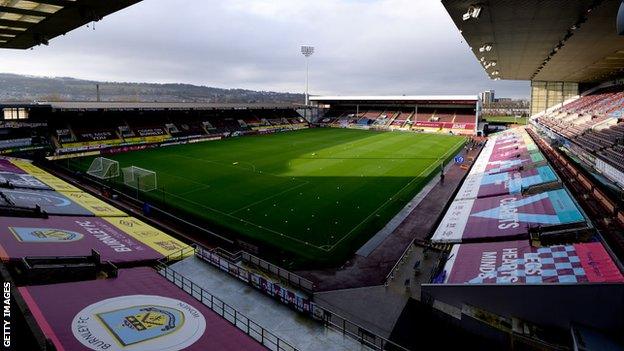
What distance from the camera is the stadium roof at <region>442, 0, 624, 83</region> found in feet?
38.3

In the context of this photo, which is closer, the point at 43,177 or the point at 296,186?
the point at 43,177

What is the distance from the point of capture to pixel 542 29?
1510 cm

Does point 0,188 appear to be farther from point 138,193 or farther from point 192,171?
point 192,171

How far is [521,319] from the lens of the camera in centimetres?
1183

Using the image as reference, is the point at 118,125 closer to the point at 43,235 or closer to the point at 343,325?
the point at 43,235

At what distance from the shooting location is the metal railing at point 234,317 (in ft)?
36.3

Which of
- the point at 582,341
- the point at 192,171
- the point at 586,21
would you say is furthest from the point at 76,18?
the point at 192,171

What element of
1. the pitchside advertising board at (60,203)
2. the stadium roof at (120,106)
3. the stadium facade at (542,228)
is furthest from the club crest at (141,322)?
the stadium roof at (120,106)

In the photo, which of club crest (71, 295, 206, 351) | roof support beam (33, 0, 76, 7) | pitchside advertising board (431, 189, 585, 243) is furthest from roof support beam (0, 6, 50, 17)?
pitchside advertising board (431, 189, 585, 243)

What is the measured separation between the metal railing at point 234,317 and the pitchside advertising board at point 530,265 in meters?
6.53

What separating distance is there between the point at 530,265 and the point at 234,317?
10.1 m

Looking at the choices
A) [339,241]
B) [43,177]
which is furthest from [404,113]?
[43,177]

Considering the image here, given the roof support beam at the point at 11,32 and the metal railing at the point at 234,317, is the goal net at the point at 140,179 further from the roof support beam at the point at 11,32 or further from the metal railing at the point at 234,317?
the roof support beam at the point at 11,32

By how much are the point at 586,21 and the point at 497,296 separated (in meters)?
10.2
